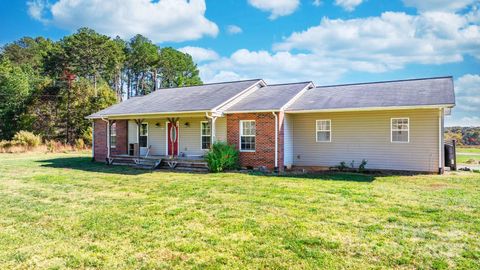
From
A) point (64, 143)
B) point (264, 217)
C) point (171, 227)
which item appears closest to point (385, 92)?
point (264, 217)

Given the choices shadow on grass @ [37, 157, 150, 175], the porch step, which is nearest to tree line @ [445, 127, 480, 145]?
the porch step

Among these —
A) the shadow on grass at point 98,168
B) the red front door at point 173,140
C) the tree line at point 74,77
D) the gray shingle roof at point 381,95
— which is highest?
the tree line at point 74,77

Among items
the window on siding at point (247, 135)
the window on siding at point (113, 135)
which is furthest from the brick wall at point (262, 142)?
the window on siding at point (113, 135)

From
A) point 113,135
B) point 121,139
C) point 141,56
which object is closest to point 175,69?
point 141,56

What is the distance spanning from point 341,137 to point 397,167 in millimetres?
2490

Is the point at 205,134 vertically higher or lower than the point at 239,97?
lower

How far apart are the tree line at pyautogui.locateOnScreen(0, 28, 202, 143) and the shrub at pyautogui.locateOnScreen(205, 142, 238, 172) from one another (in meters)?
18.8

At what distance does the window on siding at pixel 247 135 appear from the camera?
14.8 metres

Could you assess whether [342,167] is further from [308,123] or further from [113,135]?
[113,135]

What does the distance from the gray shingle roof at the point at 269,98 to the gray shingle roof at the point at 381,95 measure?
502 mm

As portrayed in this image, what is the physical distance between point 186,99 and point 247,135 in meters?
4.46

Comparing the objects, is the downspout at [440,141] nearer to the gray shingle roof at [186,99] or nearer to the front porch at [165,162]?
the gray shingle roof at [186,99]

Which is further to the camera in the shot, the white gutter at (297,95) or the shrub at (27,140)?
the shrub at (27,140)

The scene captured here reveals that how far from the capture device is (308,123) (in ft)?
49.4
